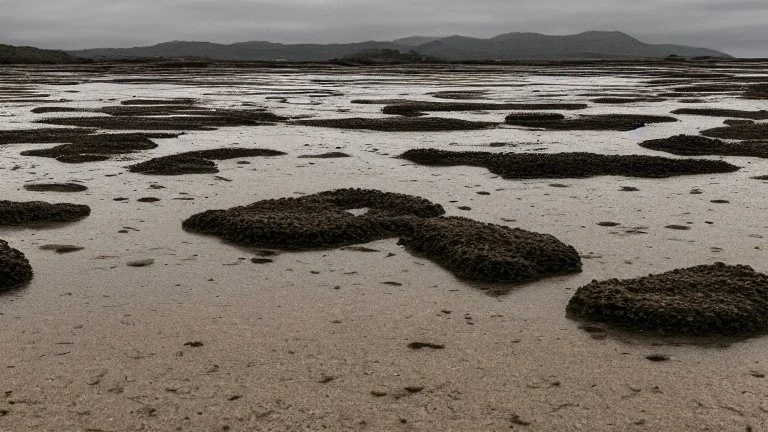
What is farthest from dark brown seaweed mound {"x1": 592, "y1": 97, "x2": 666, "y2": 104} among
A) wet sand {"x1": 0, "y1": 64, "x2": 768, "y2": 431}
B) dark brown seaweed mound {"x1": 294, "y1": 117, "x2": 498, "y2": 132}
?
wet sand {"x1": 0, "y1": 64, "x2": 768, "y2": 431}

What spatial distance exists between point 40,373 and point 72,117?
15255 millimetres

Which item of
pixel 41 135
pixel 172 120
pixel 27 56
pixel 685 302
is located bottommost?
pixel 27 56

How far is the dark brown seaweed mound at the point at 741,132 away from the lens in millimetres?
13281

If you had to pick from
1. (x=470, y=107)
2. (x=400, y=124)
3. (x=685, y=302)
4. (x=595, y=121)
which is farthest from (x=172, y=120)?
(x=685, y=302)

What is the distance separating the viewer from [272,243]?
5996 millimetres

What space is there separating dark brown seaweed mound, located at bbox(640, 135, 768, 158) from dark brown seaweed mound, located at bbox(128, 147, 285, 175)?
5876 mm

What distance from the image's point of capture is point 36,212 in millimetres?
6863

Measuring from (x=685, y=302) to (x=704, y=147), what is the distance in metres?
8.09

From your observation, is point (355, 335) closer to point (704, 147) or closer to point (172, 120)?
point (704, 147)

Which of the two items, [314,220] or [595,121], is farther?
[595,121]

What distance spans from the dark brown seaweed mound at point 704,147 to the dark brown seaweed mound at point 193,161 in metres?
5.88

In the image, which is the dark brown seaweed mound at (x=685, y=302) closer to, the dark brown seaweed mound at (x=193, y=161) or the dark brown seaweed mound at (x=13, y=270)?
the dark brown seaweed mound at (x=13, y=270)

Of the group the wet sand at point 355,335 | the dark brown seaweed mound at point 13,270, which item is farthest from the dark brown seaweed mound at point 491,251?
the dark brown seaweed mound at point 13,270

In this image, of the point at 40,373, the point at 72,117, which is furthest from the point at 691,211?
the point at 72,117
